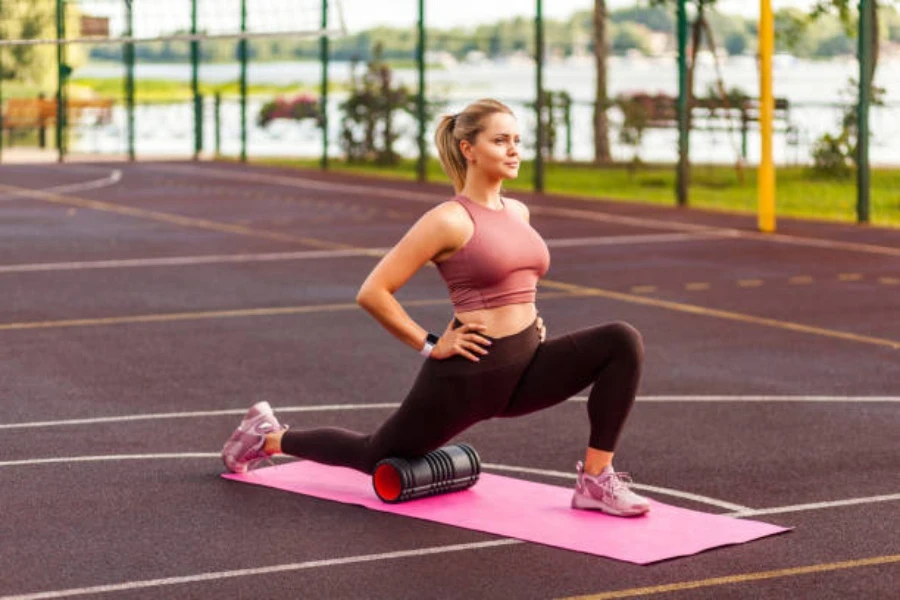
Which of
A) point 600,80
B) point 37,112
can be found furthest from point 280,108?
point 600,80

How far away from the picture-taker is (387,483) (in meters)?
7.93

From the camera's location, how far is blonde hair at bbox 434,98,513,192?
25.3 feet

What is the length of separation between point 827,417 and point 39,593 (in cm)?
463

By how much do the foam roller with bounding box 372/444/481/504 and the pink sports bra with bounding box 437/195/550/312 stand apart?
63 centimetres

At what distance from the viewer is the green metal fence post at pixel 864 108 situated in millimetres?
20984

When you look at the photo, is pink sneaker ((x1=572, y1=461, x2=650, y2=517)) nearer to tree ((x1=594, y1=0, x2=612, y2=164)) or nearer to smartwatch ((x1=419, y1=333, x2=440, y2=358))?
smartwatch ((x1=419, y1=333, x2=440, y2=358))

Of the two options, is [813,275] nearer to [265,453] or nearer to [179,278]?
[179,278]

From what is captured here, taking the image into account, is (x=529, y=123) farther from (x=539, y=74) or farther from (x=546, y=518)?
(x=546, y=518)

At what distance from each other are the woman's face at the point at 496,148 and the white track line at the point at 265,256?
10257 millimetres

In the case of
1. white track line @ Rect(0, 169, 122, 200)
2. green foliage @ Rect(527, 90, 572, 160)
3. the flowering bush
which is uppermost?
the flowering bush

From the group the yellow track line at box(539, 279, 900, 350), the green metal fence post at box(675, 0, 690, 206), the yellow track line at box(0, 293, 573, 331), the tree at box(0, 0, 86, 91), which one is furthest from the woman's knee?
the tree at box(0, 0, 86, 91)

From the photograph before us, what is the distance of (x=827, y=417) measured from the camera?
9977 mm

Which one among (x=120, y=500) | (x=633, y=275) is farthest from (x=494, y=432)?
(x=633, y=275)

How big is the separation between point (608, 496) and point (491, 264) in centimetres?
97
